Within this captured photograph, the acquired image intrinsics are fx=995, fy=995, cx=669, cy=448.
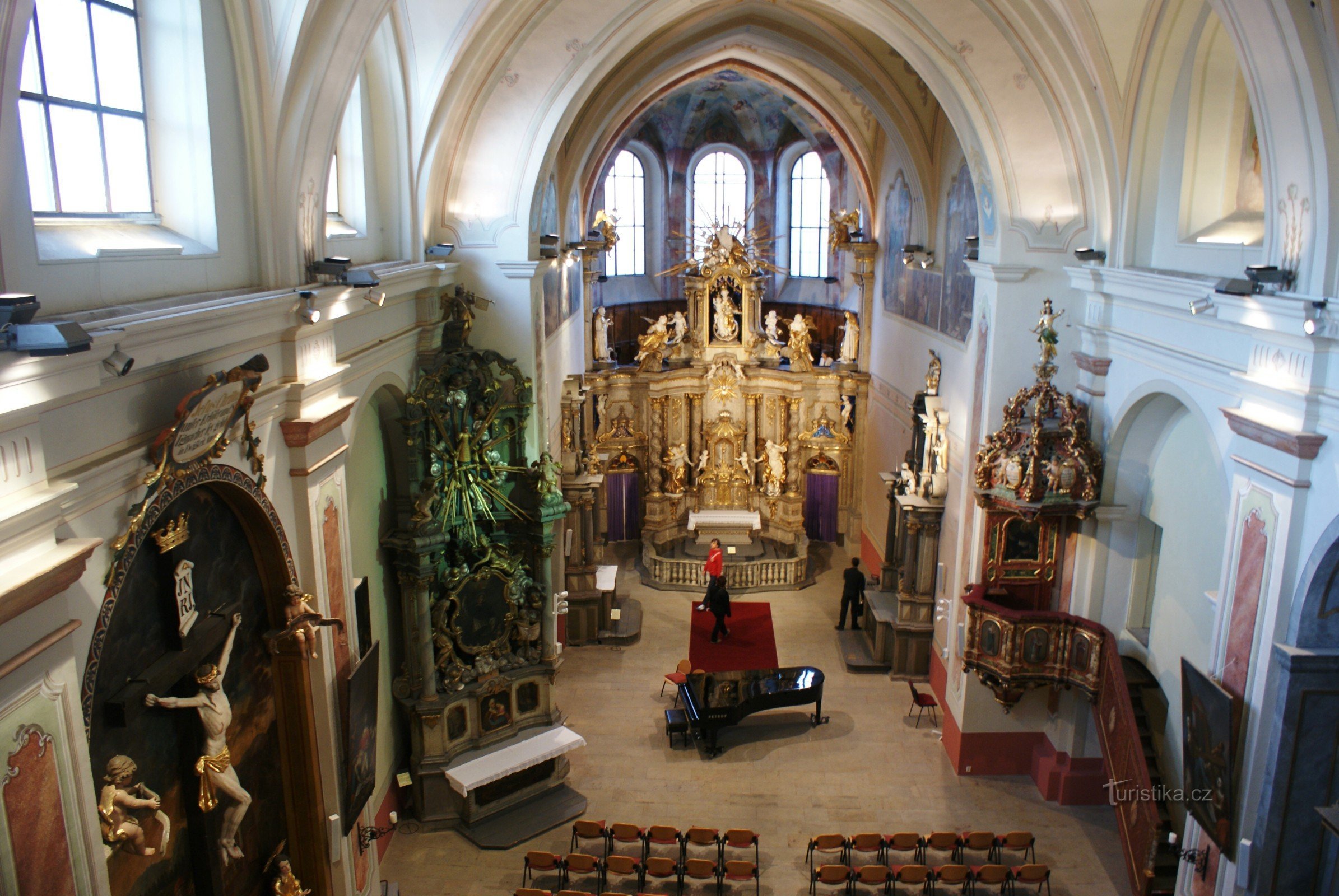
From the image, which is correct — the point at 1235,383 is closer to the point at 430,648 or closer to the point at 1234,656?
the point at 1234,656

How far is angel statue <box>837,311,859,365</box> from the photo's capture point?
21.5m

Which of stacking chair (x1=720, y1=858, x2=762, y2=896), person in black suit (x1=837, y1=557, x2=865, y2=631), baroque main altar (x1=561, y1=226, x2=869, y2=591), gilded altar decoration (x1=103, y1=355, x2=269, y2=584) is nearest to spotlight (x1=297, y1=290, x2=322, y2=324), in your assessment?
gilded altar decoration (x1=103, y1=355, x2=269, y2=584)

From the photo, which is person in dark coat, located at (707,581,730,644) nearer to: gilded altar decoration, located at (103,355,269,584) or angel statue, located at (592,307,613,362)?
angel statue, located at (592,307,613,362)

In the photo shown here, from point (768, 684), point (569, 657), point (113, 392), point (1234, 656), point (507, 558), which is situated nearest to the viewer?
point (113, 392)

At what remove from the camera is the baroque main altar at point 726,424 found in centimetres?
2155

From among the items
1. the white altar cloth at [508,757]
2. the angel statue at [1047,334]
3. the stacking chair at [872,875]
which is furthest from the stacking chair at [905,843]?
the angel statue at [1047,334]

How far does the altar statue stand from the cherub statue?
1768 cm

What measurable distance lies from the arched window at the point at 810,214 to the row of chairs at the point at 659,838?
17.5 m

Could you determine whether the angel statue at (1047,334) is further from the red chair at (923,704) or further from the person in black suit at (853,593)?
the person in black suit at (853,593)

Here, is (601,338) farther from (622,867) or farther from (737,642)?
(622,867)

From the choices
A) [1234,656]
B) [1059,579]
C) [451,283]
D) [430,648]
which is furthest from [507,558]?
[1234,656]

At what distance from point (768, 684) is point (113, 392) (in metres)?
10.2

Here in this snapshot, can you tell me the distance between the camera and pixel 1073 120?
35.3 feet

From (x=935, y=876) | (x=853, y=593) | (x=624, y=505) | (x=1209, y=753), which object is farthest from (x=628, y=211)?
(x=1209, y=753)
